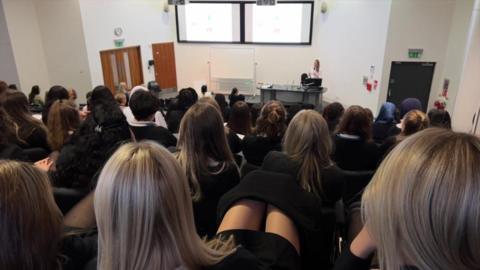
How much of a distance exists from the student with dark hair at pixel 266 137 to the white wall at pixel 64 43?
5.89 meters

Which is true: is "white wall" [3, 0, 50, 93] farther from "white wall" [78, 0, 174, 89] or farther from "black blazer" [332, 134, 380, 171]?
"black blazer" [332, 134, 380, 171]

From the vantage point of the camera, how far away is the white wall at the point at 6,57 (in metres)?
6.39

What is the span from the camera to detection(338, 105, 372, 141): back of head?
2.76 metres

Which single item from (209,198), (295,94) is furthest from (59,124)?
(295,94)

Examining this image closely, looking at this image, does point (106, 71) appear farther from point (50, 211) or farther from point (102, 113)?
point (50, 211)

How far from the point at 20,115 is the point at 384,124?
3901mm

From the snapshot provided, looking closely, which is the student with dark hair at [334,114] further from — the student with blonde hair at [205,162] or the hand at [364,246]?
the hand at [364,246]

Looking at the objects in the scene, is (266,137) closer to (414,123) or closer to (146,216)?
(414,123)

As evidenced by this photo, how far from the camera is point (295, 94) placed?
8.35 metres

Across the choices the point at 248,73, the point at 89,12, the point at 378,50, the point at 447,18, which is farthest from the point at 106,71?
the point at 447,18

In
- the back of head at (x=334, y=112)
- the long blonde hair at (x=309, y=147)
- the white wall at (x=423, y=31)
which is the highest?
the white wall at (x=423, y=31)

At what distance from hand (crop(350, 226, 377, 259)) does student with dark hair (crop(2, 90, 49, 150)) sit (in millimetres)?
2752

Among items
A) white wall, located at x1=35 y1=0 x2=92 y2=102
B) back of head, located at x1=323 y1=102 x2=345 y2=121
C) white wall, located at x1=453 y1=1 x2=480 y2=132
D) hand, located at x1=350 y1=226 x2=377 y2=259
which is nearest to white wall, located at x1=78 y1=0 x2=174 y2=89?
white wall, located at x1=35 y1=0 x2=92 y2=102

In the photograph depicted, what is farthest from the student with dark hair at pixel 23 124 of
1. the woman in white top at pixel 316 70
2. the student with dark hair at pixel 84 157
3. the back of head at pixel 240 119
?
the woman in white top at pixel 316 70
